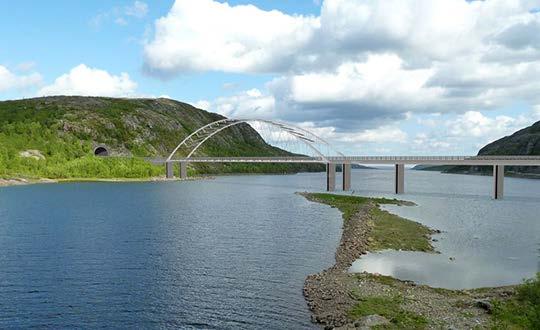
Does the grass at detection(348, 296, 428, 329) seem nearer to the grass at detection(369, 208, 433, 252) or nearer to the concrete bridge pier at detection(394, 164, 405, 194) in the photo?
the grass at detection(369, 208, 433, 252)

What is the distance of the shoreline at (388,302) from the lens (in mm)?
27469

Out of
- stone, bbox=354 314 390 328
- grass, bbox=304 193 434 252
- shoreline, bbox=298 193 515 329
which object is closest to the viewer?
stone, bbox=354 314 390 328

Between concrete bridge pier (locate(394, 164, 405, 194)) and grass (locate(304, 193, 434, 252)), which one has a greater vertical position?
concrete bridge pier (locate(394, 164, 405, 194))

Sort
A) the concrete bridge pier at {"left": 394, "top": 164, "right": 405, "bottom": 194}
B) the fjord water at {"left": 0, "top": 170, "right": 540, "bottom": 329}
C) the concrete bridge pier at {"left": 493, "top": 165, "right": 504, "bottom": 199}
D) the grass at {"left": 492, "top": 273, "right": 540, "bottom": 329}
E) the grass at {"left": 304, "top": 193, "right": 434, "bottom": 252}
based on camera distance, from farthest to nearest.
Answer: the concrete bridge pier at {"left": 394, "top": 164, "right": 405, "bottom": 194} → the concrete bridge pier at {"left": 493, "top": 165, "right": 504, "bottom": 199} → the grass at {"left": 304, "top": 193, "right": 434, "bottom": 252} → the fjord water at {"left": 0, "top": 170, "right": 540, "bottom": 329} → the grass at {"left": 492, "top": 273, "right": 540, "bottom": 329}

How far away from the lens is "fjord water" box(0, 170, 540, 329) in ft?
101

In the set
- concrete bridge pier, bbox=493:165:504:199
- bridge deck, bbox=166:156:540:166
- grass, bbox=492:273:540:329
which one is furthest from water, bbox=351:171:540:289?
bridge deck, bbox=166:156:540:166

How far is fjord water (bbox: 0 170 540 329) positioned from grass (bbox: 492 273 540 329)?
6.84 metres

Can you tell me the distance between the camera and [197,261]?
147ft

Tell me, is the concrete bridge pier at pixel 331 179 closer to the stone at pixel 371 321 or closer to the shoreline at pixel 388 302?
the shoreline at pixel 388 302

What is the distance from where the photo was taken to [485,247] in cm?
5425

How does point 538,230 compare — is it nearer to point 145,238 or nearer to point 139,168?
point 145,238

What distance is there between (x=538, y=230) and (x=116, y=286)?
60.2m

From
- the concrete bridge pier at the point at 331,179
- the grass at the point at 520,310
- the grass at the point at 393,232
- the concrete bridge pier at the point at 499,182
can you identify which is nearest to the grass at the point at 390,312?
the grass at the point at 520,310

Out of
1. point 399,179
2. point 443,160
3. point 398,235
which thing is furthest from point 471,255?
point 399,179
